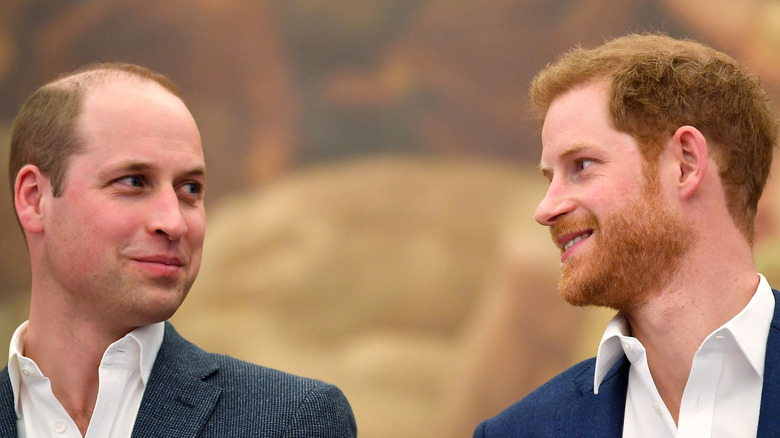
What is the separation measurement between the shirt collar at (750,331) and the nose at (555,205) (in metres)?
0.37

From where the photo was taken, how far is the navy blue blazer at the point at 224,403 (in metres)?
2.48

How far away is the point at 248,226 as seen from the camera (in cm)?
513

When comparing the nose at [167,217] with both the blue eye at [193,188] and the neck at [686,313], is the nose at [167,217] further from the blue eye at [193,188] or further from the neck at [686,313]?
the neck at [686,313]

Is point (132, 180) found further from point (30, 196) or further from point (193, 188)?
point (30, 196)

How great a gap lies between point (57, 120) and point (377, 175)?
8.55 ft

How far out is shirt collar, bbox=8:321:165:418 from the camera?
2557mm

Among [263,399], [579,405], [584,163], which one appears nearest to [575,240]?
[584,163]

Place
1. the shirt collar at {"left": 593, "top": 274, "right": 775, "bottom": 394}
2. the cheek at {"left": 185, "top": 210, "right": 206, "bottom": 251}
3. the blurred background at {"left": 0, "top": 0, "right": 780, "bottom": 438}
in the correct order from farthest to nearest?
1. the blurred background at {"left": 0, "top": 0, "right": 780, "bottom": 438}
2. the cheek at {"left": 185, "top": 210, "right": 206, "bottom": 251}
3. the shirt collar at {"left": 593, "top": 274, "right": 775, "bottom": 394}

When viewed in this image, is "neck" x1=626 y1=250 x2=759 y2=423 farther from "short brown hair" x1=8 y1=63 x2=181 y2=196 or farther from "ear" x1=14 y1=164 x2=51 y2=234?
"ear" x1=14 y1=164 x2=51 y2=234

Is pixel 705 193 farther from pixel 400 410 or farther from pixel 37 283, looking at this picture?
pixel 400 410

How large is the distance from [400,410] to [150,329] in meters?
2.40

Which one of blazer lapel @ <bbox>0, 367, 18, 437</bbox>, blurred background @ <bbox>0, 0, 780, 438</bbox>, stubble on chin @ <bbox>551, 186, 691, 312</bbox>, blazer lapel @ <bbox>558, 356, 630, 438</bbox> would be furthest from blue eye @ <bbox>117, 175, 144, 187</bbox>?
blurred background @ <bbox>0, 0, 780, 438</bbox>

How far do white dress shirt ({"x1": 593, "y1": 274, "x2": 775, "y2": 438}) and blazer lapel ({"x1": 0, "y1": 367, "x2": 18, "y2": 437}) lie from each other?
1.82 meters

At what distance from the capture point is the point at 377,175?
16.7 feet
